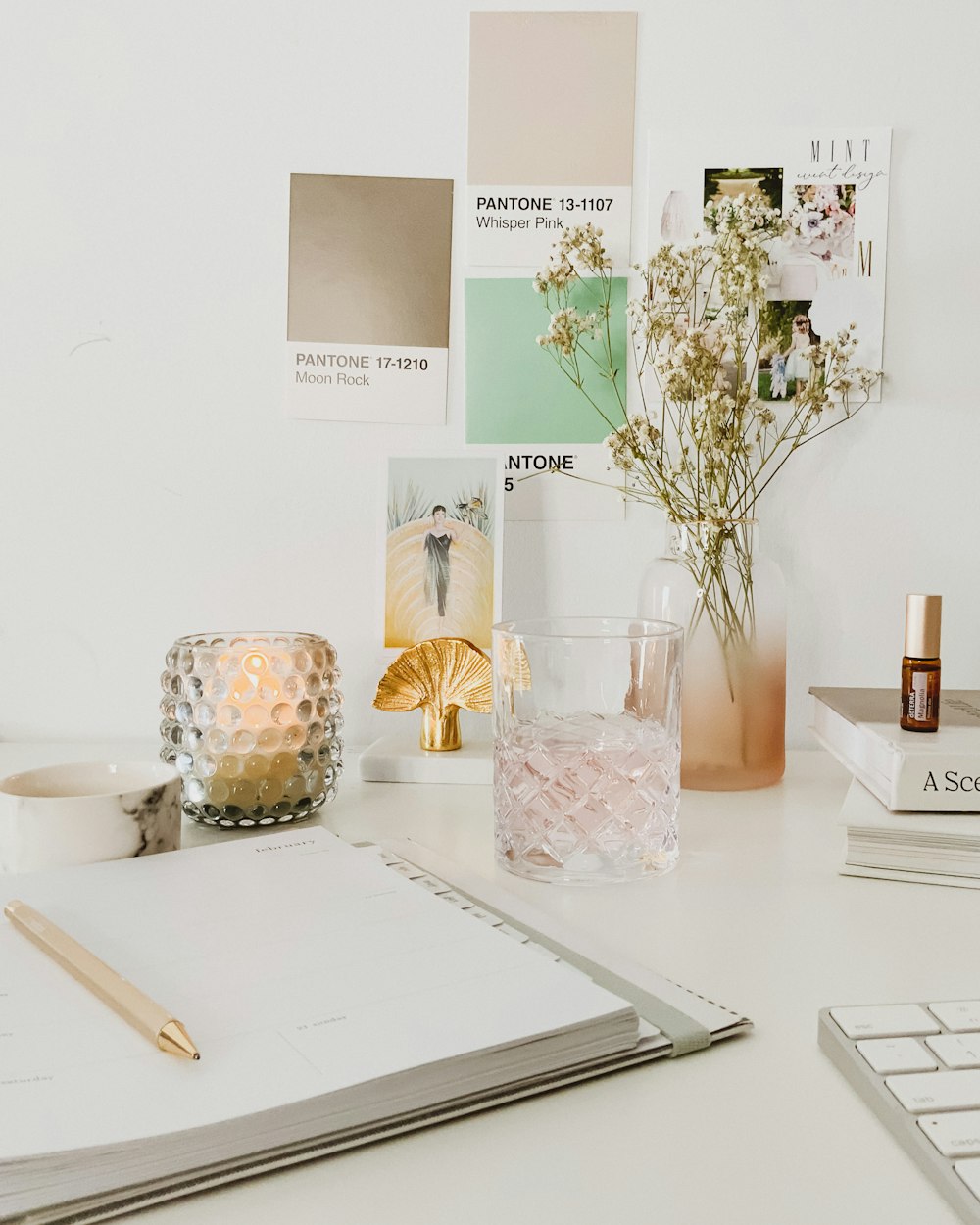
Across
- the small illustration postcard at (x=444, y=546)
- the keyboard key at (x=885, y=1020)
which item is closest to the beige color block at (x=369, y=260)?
the small illustration postcard at (x=444, y=546)

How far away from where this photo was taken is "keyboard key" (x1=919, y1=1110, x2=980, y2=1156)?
369 millimetres

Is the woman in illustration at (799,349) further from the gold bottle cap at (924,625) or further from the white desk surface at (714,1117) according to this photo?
the white desk surface at (714,1117)

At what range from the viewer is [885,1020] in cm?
45

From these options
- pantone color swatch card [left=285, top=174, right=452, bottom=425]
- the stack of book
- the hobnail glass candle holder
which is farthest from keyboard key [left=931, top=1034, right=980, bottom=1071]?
pantone color swatch card [left=285, top=174, right=452, bottom=425]

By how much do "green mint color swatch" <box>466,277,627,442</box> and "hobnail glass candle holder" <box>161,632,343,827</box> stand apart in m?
0.35

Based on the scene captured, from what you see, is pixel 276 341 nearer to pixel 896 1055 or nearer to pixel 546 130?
pixel 546 130

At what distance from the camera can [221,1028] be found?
423 mm

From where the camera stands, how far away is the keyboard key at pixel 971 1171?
0.35 meters

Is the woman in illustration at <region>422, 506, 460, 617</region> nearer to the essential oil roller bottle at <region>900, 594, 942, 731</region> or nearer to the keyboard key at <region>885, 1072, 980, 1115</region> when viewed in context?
Result: the essential oil roller bottle at <region>900, 594, 942, 731</region>

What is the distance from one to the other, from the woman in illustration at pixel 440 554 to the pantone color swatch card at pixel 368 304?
0.32 feet

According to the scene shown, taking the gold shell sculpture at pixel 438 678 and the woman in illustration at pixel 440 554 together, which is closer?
the gold shell sculpture at pixel 438 678

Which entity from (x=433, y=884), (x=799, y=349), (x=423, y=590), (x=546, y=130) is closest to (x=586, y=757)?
(x=433, y=884)

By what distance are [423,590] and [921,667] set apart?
0.48 m

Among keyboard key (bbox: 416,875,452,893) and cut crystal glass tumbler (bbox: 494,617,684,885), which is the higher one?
cut crystal glass tumbler (bbox: 494,617,684,885)
